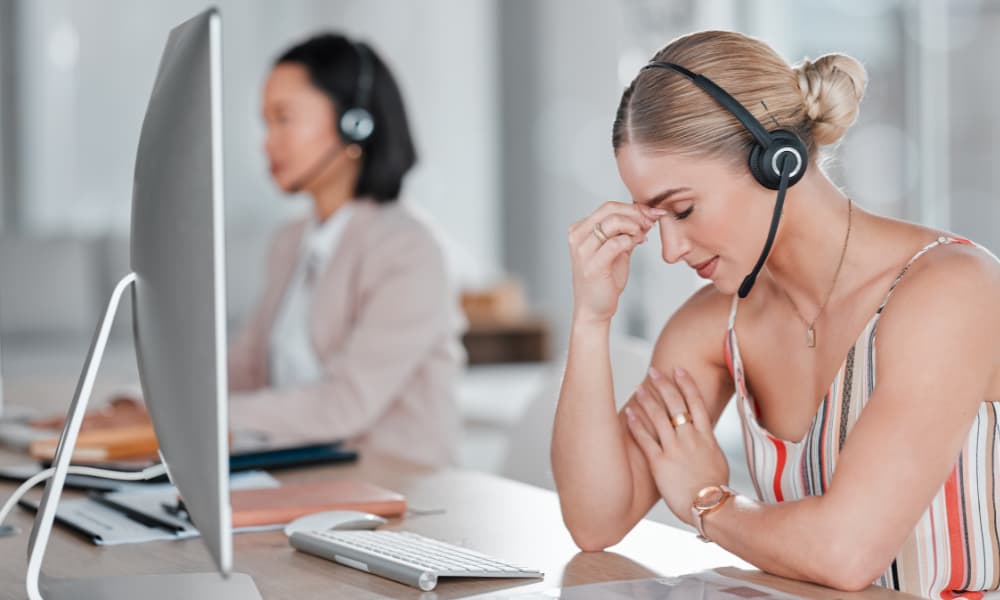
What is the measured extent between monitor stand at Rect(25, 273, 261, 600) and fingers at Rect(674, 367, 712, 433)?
0.51 meters

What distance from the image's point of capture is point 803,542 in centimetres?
107

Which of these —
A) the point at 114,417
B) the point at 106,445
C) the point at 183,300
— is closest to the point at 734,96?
the point at 183,300

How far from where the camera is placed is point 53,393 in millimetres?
2633

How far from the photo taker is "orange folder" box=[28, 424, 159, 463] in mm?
1711

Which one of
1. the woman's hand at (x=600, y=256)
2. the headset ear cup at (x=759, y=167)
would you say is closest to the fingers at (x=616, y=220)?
the woman's hand at (x=600, y=256)

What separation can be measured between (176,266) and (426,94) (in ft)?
17.3

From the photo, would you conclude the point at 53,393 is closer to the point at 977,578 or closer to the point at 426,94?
the point at 977,578

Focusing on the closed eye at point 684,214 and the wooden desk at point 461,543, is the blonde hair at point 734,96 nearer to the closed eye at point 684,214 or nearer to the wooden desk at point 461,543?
the closed eye at point 684,214

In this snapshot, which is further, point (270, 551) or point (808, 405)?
point (808, 405)

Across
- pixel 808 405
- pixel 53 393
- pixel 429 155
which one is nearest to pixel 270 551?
pixel 808 405

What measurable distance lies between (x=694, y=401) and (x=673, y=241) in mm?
187

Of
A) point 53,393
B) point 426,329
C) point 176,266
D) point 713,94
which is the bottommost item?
point 53,393

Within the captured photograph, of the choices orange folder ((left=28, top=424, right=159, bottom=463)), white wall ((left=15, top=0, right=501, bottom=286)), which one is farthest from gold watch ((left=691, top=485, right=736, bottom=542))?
white wall ((left=15, top=0, right=501, bottom=286))

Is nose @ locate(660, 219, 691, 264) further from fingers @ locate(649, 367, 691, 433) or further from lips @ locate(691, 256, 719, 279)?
fingers @ locate(649, 367, 691, 433)
